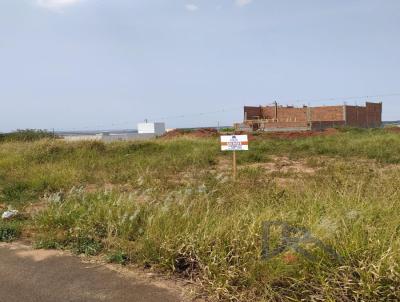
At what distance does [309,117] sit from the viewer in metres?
44.6

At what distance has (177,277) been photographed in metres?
3.88

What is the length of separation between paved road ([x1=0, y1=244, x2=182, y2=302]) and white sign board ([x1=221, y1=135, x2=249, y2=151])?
4156mm

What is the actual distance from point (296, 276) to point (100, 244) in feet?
7.88

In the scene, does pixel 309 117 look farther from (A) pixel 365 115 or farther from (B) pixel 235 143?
(B) pixel 235 143

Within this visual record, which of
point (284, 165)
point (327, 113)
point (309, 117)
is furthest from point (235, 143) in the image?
point (327, 113)

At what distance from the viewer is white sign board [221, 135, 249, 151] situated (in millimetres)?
8109

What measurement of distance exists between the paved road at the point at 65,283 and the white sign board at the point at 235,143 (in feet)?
13.6

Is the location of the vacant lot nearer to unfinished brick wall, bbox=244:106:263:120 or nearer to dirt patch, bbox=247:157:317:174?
dirt patch, bbox=247:157:317:174

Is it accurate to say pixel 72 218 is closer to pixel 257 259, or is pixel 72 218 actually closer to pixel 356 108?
pixel 257 259

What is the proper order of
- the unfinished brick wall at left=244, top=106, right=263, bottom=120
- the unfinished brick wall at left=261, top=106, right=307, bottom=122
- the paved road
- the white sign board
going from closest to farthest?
the paved road → the white sign board → the unfinished brick wall at left=261, top=106, right=307, bottom=122 → the unfinished brick wall at left=244, top=106, right=263, bottom=120

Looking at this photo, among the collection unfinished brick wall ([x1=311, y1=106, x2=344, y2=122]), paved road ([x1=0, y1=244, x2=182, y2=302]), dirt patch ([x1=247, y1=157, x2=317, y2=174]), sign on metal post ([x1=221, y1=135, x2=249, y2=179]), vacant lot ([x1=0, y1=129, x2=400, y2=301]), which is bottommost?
paved road ([x1=0, y1=244, x2=182, y2=302])

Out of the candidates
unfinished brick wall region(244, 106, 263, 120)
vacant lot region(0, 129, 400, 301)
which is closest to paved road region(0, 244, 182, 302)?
vacant lot region(0, 129, 400, 301)

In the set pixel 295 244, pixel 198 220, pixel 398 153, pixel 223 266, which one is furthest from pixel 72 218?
pixel 398 153

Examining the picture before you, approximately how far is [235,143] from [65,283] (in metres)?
4.83
